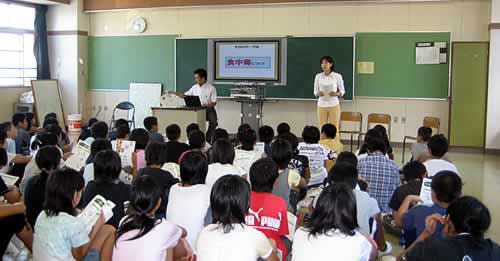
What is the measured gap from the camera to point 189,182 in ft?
9.37

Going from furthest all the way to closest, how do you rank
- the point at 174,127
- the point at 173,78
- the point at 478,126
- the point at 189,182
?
the point at 173,78, the point at 478,126, the point at 174,127, the point at 189,182

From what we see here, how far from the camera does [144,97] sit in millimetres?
10422

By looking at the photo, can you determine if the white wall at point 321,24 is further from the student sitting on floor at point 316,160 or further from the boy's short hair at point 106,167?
the boy's short hair at point 106,167

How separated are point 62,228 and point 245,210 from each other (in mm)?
861

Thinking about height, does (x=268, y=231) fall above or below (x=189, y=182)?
below

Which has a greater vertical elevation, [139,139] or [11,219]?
[139,139]

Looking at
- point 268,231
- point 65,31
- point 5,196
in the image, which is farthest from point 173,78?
point 268,231

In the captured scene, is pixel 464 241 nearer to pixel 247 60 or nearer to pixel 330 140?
pixel 330 140

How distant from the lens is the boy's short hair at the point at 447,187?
8.34 feet

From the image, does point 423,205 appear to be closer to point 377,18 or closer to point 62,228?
point 62,228

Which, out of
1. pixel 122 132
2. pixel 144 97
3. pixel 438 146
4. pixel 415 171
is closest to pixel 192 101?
pixel 122 132

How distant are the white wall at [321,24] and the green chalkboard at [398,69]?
0.13 metres

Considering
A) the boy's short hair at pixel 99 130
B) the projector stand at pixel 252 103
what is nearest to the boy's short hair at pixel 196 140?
the boy's short hair at pixel 99 130

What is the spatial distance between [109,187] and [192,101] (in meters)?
4.74
